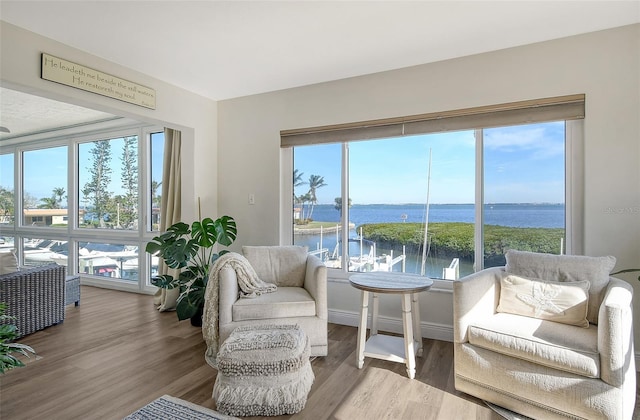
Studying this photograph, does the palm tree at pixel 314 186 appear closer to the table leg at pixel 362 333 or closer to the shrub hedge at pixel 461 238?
the shrub hedge at pixel 461 238

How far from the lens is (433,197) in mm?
3127

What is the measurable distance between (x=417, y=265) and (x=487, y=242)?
2.11 feet

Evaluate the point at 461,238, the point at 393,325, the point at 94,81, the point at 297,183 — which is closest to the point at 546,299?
the point at 461,238

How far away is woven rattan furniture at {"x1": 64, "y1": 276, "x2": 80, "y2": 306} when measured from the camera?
3.85 meters

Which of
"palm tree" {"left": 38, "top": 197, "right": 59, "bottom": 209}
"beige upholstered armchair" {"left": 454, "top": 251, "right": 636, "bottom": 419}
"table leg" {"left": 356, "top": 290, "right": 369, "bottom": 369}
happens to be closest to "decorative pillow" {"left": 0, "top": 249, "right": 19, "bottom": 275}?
"palm tree" {"left": 38, "top": 197, "right": 59, "bottom": 209}

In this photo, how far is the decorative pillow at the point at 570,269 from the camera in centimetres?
208

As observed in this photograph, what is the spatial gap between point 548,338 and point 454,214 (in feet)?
4.54

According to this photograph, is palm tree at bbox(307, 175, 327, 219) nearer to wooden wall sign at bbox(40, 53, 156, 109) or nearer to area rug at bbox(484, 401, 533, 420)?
wooden wall sign at bbox(40, 53, 156, 109)

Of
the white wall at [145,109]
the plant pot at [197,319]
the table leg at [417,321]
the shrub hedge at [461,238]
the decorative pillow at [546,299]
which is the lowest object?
the plant pot at [197,319]

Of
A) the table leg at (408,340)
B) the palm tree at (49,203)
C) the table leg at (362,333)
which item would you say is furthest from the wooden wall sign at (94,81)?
the palm tree at (49,203)

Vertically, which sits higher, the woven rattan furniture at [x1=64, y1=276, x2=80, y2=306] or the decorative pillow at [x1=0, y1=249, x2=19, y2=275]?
the decorative pillow at [x1=0, y1=249, x2=19, y2=275]

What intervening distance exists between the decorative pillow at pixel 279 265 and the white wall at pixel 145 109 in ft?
3.81

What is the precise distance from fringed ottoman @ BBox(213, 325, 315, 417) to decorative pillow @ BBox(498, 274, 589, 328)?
56.4 inches

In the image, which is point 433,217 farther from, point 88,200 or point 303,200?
point 88,200
